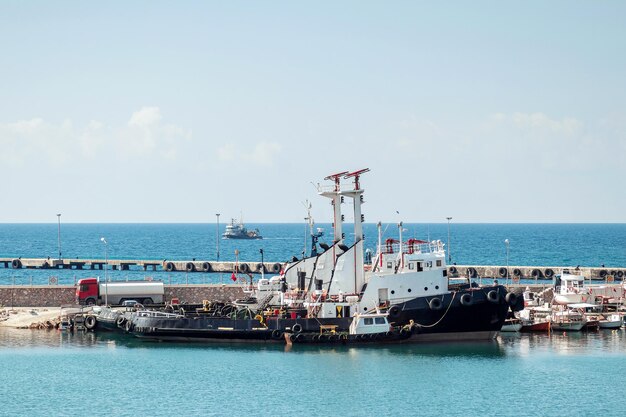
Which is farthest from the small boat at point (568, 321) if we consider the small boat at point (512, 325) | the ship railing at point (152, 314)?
the ship railing at point (152, 314)

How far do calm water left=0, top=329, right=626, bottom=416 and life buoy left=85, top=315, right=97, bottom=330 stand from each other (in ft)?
10.9

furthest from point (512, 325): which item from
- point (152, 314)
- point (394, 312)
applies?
point (152, 314)

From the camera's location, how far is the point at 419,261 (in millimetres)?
52719

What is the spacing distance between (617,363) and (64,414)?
1047 inches

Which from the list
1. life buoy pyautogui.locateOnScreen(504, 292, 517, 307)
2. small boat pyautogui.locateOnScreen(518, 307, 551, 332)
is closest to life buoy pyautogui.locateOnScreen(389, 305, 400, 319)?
life buoy pyautogui.locateOnScreen(504, 292, 517, 307)

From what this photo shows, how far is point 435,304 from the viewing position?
51938mm

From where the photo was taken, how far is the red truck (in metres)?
65.4

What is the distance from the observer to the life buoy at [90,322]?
195ft

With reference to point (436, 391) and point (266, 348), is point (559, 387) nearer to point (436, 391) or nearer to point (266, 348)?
point (436, 391)

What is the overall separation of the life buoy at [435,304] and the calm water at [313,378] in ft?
7.03

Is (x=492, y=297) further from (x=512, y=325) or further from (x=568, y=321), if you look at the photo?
(x=568, y=321)

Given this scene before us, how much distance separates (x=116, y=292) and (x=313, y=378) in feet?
81.7

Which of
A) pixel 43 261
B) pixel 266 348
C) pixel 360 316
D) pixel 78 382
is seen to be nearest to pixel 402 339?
pixel 360 316

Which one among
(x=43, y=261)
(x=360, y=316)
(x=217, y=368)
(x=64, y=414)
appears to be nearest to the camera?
(x=64, y=414)
